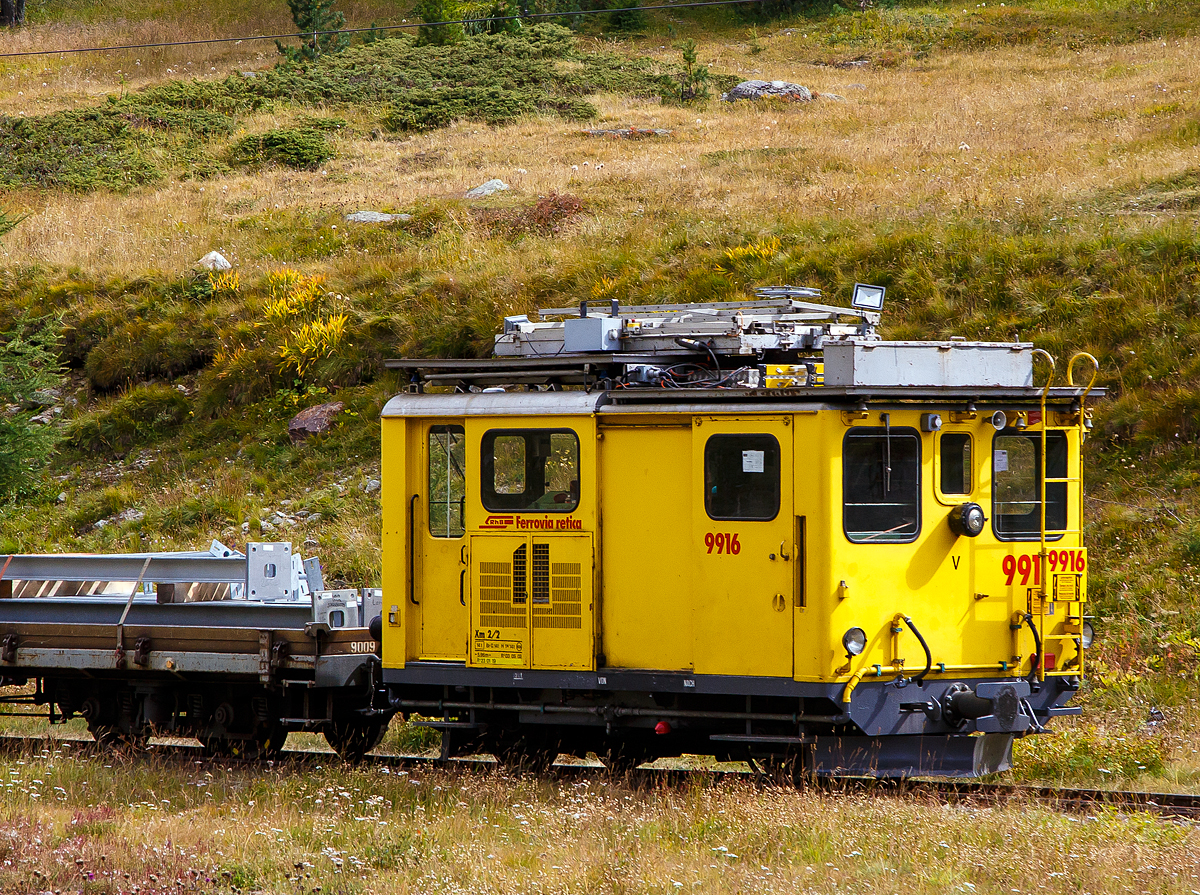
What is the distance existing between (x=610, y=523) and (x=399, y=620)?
Result: 1.94 metres

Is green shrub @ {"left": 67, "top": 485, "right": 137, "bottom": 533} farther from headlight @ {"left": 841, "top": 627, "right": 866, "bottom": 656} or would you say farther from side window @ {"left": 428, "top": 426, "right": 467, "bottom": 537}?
headlight @ {"left": 841, "top": 627, "right": 866, "bottom": 656}

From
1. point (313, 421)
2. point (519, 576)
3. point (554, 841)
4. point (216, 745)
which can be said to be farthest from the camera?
point (313, 421)

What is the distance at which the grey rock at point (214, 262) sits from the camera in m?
25.4

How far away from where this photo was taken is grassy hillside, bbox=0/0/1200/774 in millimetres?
16500

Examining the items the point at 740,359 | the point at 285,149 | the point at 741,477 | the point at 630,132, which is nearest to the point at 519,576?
the point at 741,477

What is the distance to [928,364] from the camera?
8.69 meters

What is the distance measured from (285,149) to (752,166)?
49.5 feet

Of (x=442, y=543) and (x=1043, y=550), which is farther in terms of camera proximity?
(x=442, y=543)

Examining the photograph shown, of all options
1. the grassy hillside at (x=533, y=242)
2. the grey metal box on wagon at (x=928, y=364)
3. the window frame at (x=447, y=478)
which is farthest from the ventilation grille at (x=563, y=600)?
the grassy hillside at (x=533, y=242)

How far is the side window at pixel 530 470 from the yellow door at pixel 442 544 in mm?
255

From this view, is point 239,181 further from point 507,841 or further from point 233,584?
point 507,841

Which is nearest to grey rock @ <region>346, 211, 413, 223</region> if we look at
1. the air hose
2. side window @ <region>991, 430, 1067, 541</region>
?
Result: side window @ <region>991, 430, 1067, 541</region>

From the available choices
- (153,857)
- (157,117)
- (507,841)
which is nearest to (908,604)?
(507,841)

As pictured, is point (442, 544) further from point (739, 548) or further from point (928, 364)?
point (928, 364)
